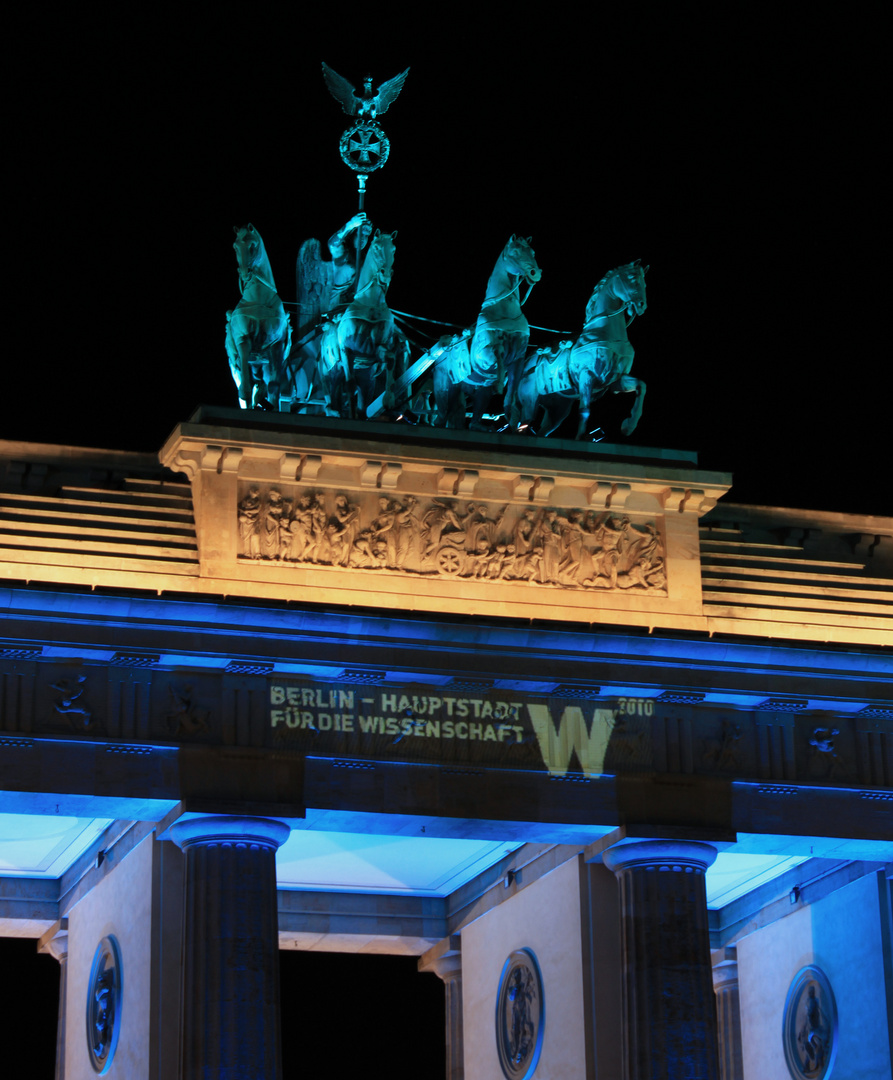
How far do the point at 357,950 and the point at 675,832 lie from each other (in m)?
10.2

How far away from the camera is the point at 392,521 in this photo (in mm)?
33062

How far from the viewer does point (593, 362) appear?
34.5 meters

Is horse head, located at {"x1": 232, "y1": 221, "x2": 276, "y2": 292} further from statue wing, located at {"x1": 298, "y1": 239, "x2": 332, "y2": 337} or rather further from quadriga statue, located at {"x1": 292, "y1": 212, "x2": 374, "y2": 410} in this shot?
statue wing, located at {"x1": 298, "y1": 239, "x2": 332, "y2": 337}

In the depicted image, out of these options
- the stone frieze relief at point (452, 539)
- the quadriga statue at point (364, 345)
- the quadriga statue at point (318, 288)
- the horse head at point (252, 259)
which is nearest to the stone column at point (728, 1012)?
the stone frieze relief at point (452, 539)

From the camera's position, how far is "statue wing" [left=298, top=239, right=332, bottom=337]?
36.8 m

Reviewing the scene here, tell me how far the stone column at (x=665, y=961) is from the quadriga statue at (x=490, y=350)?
6.96 metres

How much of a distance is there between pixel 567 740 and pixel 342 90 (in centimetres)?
1145

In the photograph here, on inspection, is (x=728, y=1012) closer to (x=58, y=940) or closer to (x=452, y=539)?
(x=58, y=940)

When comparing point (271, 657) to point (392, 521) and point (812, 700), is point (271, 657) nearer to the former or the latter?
point (392, 521)

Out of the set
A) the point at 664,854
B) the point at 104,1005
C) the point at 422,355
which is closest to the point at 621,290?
the point at 422,355

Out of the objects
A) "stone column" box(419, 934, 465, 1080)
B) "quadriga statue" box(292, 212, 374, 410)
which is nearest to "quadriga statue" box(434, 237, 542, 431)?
"quadriga statue" box(292, 212, 374, 410)

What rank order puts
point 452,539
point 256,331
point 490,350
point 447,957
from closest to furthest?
point 452,539
point 256,331
point 490,350
point 447,957

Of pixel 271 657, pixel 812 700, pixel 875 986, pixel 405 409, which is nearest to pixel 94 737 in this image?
pixel 271 657

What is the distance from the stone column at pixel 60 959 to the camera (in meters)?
37.1
